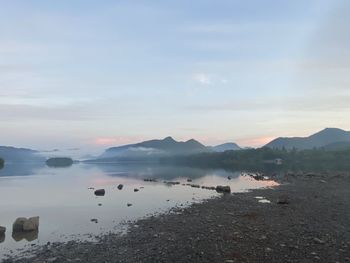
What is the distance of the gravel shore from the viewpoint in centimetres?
1944

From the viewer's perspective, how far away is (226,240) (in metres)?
22.8

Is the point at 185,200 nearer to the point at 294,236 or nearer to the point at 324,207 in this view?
the point at 324,207

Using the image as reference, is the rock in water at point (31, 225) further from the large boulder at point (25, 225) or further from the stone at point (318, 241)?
the stone at point (318, 241)

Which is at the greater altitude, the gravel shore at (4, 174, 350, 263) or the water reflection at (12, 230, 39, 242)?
the gravel shore at (4, 174, 350, 263)

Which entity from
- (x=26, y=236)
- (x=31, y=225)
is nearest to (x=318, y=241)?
(x=26, y=236)

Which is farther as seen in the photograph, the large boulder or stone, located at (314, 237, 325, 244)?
the large boulder

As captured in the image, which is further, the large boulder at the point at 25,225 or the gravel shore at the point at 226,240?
the large boulder at the point at 25,225

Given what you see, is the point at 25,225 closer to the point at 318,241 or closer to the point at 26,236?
the point at 26,236

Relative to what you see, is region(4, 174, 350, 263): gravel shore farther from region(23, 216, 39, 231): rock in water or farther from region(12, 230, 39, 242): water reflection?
region(23, 216, 39, 231): rock in water

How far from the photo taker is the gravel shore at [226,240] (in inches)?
765

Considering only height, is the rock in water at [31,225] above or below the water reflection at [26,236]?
above

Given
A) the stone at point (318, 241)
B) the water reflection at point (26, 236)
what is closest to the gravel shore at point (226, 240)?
the stone at point (318, 241)

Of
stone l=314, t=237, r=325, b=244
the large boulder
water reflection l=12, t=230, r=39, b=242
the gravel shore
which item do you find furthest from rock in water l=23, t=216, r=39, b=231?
stone l=314, t=237, r=325, b=244

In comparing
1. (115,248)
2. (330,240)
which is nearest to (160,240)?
(115,248)
